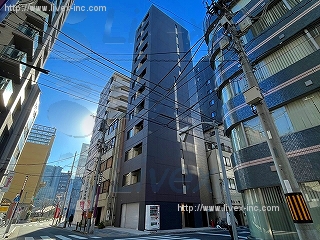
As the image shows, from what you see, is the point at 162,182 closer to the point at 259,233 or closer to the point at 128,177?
the point at 128,177

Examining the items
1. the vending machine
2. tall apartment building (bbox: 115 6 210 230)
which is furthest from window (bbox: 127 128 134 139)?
the vending machine

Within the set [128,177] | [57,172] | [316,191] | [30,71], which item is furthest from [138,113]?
[57,172]

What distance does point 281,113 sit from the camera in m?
9.64

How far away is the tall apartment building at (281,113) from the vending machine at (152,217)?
1085 centimetres

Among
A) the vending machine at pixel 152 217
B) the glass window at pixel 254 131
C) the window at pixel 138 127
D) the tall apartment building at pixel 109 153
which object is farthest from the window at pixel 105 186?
the glass window at pixel 254 131

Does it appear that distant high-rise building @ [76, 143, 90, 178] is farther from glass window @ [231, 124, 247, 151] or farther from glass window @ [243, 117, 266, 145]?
glass window @ [243, 117, 266, 145]

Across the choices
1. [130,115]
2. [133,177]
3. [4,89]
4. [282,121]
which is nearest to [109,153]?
[130,115]

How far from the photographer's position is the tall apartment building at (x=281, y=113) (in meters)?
8.07

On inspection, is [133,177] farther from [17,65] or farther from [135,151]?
[17,65]

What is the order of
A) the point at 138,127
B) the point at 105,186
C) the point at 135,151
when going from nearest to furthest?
the point at 135,151
the point at 138,127
the point at 105,186

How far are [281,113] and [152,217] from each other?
15.6 meters

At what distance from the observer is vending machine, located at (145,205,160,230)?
690 inches

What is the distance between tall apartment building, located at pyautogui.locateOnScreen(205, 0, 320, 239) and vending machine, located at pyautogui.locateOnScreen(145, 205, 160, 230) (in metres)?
10.8

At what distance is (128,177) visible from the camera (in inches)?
938
